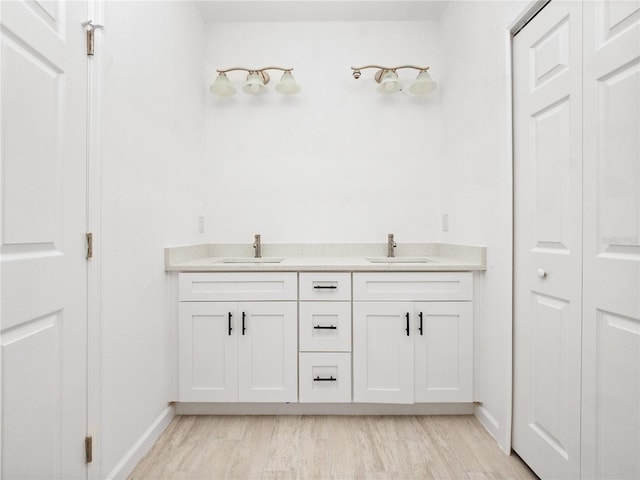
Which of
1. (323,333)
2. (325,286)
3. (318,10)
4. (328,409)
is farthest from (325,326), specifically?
(318,10)

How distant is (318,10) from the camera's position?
2.38 m

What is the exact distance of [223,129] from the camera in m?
2.50

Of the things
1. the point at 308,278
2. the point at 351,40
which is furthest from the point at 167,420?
the point at 351,40

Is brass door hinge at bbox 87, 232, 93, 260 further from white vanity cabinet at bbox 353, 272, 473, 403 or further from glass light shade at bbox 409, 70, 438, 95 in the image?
glass light shade at bbox 409, 70, 438, 95

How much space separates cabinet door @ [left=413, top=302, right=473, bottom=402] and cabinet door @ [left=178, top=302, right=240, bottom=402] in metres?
1.01

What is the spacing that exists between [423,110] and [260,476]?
2.39 meters

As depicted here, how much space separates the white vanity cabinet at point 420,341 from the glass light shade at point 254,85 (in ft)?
5.06

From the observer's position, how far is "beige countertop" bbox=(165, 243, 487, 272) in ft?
6.29

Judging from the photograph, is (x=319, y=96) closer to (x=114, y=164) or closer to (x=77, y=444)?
(x=114, y=164)

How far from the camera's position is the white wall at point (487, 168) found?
1.63 meters

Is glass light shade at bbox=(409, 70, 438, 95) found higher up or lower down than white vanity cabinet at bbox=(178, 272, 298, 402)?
higher up

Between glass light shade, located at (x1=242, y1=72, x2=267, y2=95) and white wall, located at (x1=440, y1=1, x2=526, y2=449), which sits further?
glass light shade, located at (x1=242, y1=72, x2=267, y2=95)

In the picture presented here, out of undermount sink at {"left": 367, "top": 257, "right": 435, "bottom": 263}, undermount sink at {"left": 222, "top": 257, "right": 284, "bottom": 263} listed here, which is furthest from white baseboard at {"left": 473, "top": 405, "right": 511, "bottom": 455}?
undermount sink at {"left": 222, "top": 257, "right": 284, "bottom": 263}

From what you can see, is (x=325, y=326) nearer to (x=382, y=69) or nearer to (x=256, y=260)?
(x=256, y=260)
